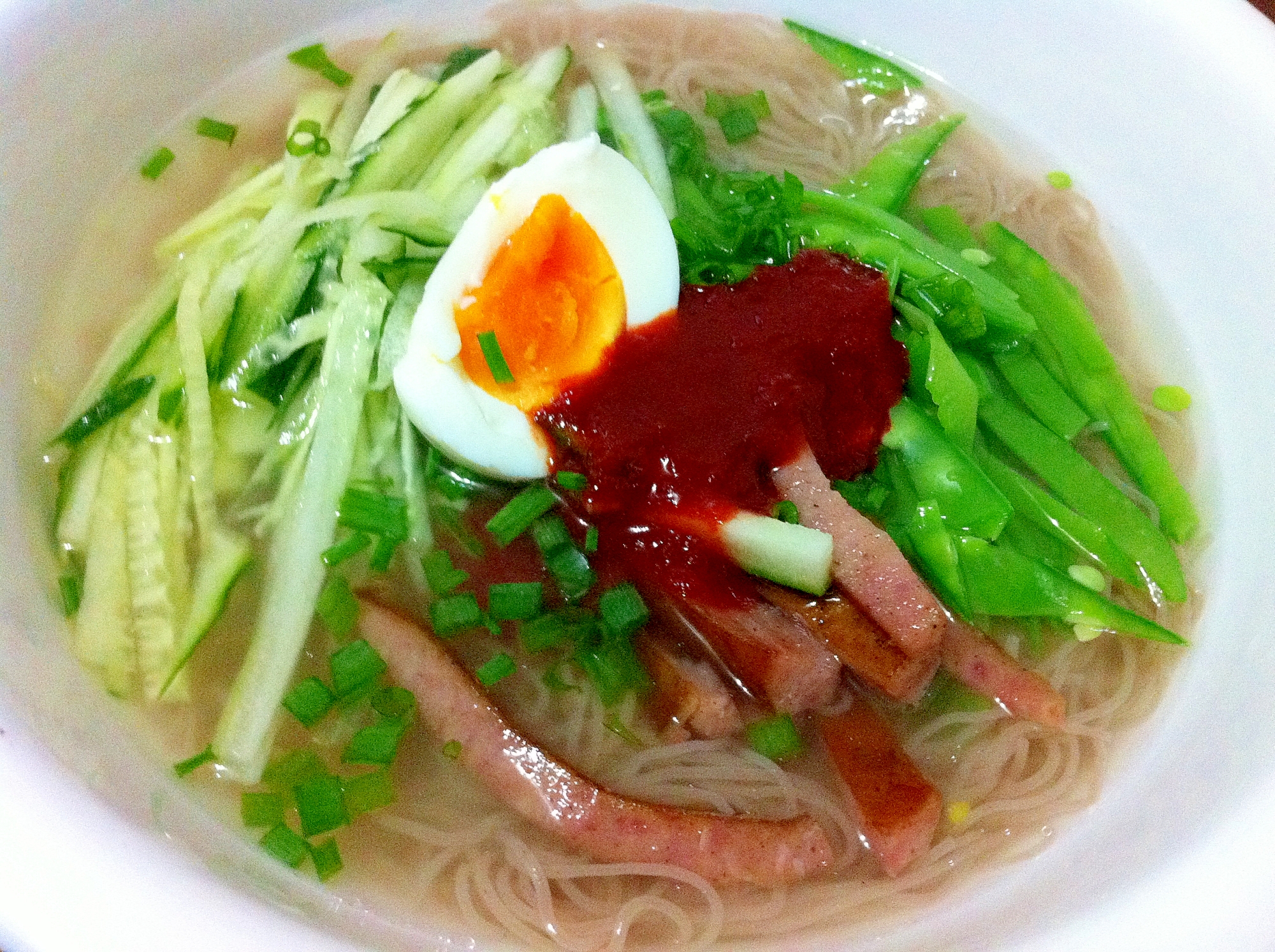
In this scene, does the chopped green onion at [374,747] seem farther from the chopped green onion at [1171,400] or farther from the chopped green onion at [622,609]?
the chopped green onion at [1171,400]

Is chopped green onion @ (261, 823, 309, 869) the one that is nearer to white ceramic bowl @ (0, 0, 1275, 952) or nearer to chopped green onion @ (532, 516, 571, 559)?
white ceramic bowl @ (0, 0, 1275, 952)

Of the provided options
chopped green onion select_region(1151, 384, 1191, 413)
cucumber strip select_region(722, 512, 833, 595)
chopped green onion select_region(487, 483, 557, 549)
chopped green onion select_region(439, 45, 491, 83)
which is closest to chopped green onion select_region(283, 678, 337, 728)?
chopped green onion select_region(487, 483, 557, 549)

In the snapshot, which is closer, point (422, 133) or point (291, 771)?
point (291, 771)

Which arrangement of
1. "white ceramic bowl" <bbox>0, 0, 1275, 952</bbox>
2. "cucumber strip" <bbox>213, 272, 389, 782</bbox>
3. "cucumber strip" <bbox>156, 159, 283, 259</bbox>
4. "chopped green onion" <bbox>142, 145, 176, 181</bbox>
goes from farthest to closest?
"chopped green onion" <bbox>142, 145, 176, 181</bbox> → "cucumber strip" <bbox>156, 159, 283, 259</bbox> → "cucumber strip" <bbox>213, 272, 389, 782</bbox> → "white ceramic bowl" <bbox>0, 0, 1275, 952</bbox>

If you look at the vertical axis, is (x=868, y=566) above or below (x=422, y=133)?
below

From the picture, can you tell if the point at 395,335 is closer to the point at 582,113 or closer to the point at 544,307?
the point at 544,307

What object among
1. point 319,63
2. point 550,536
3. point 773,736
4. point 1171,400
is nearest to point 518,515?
point 550,536

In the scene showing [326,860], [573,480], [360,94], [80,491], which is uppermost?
[360,94]
